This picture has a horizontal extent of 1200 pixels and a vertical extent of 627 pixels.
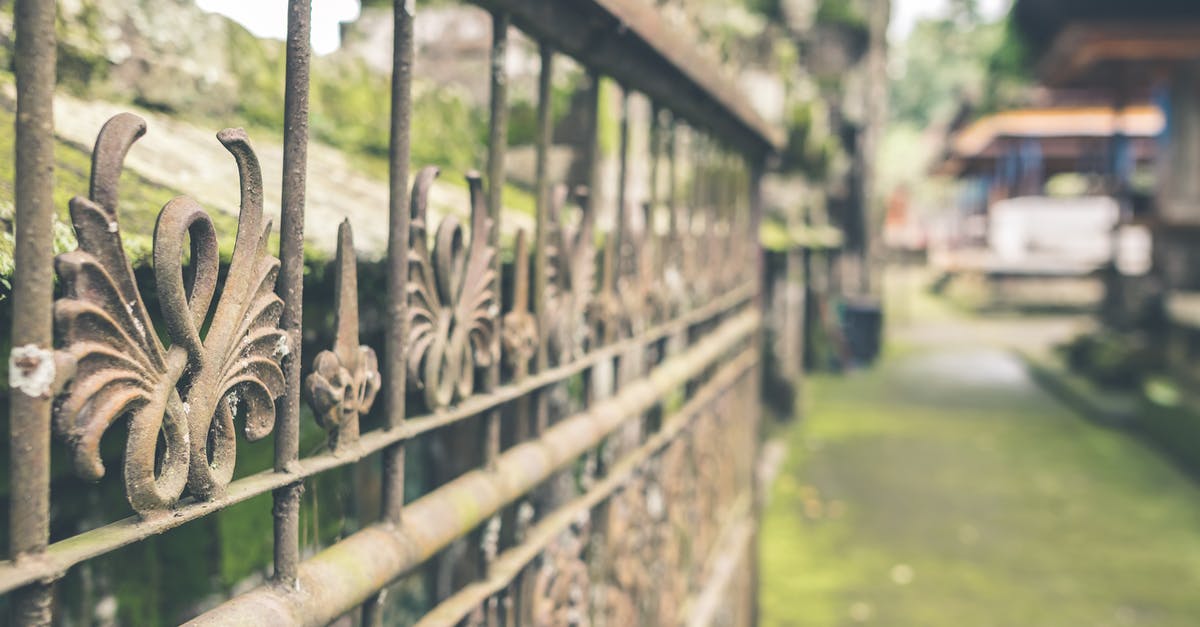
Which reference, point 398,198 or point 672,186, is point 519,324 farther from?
point 672,186

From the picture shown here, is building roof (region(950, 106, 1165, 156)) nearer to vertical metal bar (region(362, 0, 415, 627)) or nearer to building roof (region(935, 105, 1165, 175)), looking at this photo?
building roof (region(935, 105, 1165, 175))

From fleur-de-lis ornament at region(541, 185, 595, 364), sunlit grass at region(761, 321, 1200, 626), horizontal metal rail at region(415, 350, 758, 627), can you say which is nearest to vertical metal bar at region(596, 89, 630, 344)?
fleur-de-lis ornament at region(541, 185, 595, 364)

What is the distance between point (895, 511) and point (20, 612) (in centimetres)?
503

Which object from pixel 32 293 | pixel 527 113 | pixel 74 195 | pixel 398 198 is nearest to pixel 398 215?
pixel 398 198

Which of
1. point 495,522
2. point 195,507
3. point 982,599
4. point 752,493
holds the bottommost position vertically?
point 982,599

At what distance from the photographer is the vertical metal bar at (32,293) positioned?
1.70 feet

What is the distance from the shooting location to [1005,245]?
763 inches

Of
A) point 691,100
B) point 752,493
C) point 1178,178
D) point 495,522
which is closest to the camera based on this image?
point 495,522

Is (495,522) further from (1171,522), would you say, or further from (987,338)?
(987,338)

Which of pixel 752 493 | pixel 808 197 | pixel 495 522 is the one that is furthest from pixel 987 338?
pixel 495 522

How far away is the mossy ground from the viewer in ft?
12.6

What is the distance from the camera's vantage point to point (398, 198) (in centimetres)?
87

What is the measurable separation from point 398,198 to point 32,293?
0.37 meters

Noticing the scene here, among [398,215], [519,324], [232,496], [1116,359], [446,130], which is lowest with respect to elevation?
[1116,359]
